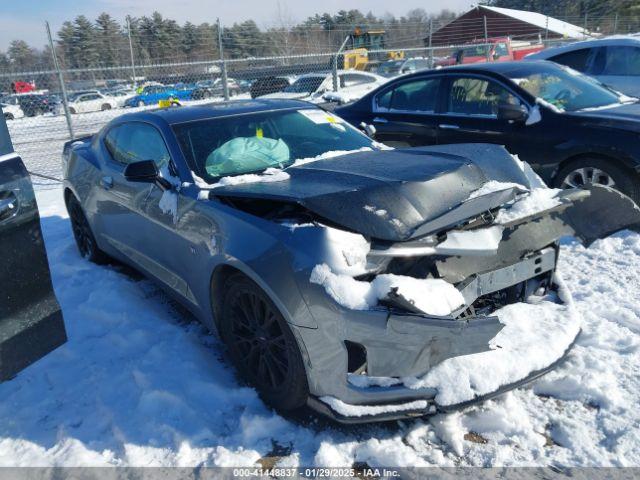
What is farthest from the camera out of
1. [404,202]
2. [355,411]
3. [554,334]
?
[554,334]

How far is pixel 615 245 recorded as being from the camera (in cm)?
457

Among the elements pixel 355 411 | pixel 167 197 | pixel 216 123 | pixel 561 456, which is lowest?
pixel 561 456

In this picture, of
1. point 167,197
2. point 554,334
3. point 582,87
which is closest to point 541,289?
point 554,334

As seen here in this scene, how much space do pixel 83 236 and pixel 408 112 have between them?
3.78 meters

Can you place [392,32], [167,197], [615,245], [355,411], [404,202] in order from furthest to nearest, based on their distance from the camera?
[392,32] < [615,245] < [167,197] < [404,202] < [355,411]

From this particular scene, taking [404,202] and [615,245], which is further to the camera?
[615,245]

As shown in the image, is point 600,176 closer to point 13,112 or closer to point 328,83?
point 328,83

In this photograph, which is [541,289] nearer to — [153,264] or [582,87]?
[153,264]

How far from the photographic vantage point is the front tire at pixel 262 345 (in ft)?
8.43

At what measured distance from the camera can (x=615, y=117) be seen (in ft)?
15.9

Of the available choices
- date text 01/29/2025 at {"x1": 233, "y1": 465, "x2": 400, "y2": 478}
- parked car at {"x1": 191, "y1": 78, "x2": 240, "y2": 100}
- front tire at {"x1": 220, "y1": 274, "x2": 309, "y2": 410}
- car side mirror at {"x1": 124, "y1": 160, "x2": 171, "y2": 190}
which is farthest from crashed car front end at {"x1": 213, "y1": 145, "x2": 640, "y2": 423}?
parked car at {"x1": 191, "y1": 78, "x2": 240, "y2": 100}

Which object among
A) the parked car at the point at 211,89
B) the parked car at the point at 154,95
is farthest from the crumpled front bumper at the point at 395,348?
the parked car at the point at 154,95

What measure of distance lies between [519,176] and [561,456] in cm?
152

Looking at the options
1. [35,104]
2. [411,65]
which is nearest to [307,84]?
[411,65]
